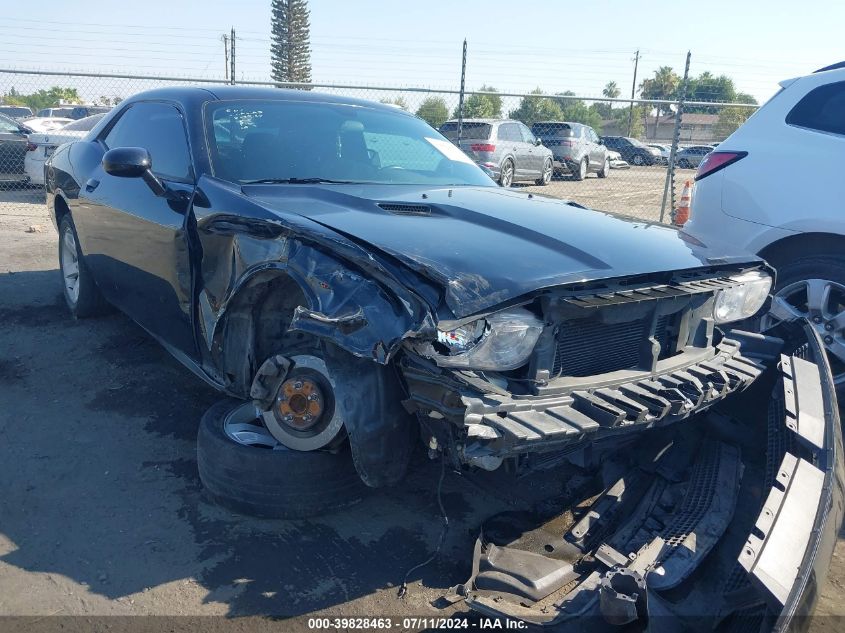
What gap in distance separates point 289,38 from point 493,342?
138 feet

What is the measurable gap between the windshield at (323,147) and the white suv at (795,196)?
5.40 feet

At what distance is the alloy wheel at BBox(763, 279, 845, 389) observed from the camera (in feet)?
13.1

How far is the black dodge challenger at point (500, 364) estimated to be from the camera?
2080 mm

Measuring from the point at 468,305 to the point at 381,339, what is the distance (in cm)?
28

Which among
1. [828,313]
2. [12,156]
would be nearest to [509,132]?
[12,156]

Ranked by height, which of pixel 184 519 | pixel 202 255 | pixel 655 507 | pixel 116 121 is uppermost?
pixel 116 121

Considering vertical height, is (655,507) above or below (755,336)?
below

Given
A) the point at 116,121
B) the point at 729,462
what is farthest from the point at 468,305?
the point at 116,121

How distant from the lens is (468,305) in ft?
6.96

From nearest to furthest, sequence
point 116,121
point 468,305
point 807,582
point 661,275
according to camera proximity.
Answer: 1. point 807,582
2. point 468,305
3. point 661,275
4. point 116,121

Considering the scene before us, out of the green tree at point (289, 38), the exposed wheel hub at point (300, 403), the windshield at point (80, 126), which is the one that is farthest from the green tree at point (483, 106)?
the green tree at point (289, 38)

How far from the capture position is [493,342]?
7.23 feet

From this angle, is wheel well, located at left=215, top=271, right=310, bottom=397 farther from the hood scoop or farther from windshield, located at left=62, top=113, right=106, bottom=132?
windshield, located at left=62, top=113, right=106, bottom=132

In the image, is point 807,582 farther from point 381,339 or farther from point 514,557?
point 381,339
